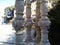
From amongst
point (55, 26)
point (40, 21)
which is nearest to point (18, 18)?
point (40, 21)

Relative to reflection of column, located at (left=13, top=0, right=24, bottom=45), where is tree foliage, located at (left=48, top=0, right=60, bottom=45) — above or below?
below

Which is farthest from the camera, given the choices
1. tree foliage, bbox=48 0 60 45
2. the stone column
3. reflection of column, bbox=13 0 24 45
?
tree foliage, bbox=48 0 60 45

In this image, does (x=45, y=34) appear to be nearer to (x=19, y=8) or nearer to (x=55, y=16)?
(x=19, y=8)

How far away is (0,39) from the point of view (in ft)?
25.6

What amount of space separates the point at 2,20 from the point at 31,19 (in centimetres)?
471

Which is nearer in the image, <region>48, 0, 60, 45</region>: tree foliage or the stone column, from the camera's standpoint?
the stone column

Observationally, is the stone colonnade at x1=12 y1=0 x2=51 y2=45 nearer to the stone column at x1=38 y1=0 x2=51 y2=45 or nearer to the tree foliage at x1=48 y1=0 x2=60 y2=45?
the stone column at x1=38 y1=0 x2=51 y2=45

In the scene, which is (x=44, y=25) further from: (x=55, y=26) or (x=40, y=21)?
(x=55, y=26)

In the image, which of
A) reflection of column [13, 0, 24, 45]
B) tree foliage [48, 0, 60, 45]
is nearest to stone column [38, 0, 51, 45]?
reflection of column [13, 0, 24, 45]

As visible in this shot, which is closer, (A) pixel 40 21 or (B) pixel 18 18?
(B) pixel 18 18

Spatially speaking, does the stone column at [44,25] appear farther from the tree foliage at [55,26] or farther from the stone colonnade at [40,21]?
the tree foliage at [55,26]

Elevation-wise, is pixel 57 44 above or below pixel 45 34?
below

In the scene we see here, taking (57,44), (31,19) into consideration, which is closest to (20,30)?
(31,19)

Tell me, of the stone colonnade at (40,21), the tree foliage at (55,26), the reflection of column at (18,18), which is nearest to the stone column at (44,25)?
the stone colonnade at (40,21)
